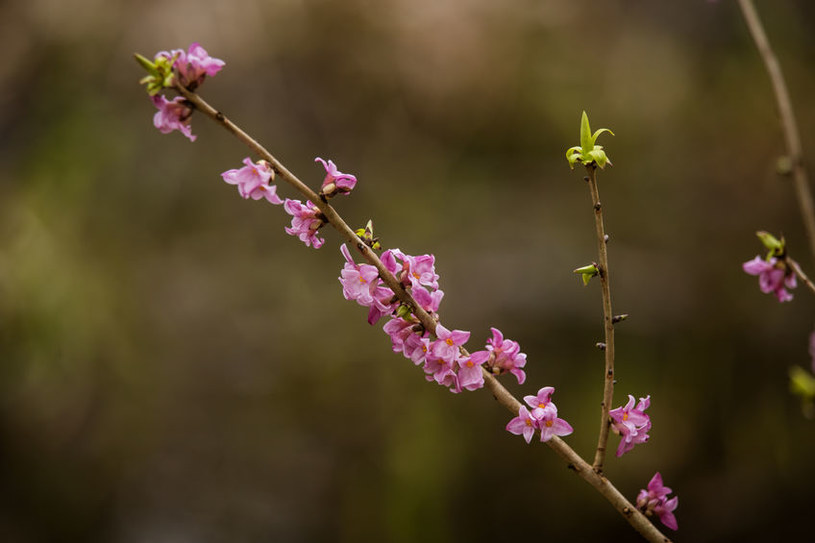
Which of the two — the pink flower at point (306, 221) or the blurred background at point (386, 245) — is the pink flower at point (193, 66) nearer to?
the pink flower at point (306, 221)

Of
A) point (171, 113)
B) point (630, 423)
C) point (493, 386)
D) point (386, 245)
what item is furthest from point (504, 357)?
point (386, 245)

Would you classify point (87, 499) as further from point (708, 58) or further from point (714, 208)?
point (708, 58)

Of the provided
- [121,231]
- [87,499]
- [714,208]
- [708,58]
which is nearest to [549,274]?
[714,208]

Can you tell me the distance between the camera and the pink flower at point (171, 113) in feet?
2.17

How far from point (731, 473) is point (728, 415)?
0.18m

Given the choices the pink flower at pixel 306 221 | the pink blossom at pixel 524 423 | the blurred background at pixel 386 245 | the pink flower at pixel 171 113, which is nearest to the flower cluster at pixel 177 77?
the pink flower at pixel 171 113

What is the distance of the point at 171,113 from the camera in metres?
0.67

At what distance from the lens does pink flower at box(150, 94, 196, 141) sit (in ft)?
2.17

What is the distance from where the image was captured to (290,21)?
2695 millimetres

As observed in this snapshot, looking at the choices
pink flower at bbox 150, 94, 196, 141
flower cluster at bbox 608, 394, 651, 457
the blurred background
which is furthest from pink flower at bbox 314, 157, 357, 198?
the blurred background

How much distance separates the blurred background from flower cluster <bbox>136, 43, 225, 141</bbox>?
1758 millimetres

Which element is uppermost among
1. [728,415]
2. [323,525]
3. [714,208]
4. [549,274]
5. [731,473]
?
[714,208]

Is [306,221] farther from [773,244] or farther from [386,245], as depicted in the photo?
[386,245]

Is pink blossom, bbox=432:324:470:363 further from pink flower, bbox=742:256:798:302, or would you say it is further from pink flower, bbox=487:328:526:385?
pink flower, bbox=742:256:798:302
